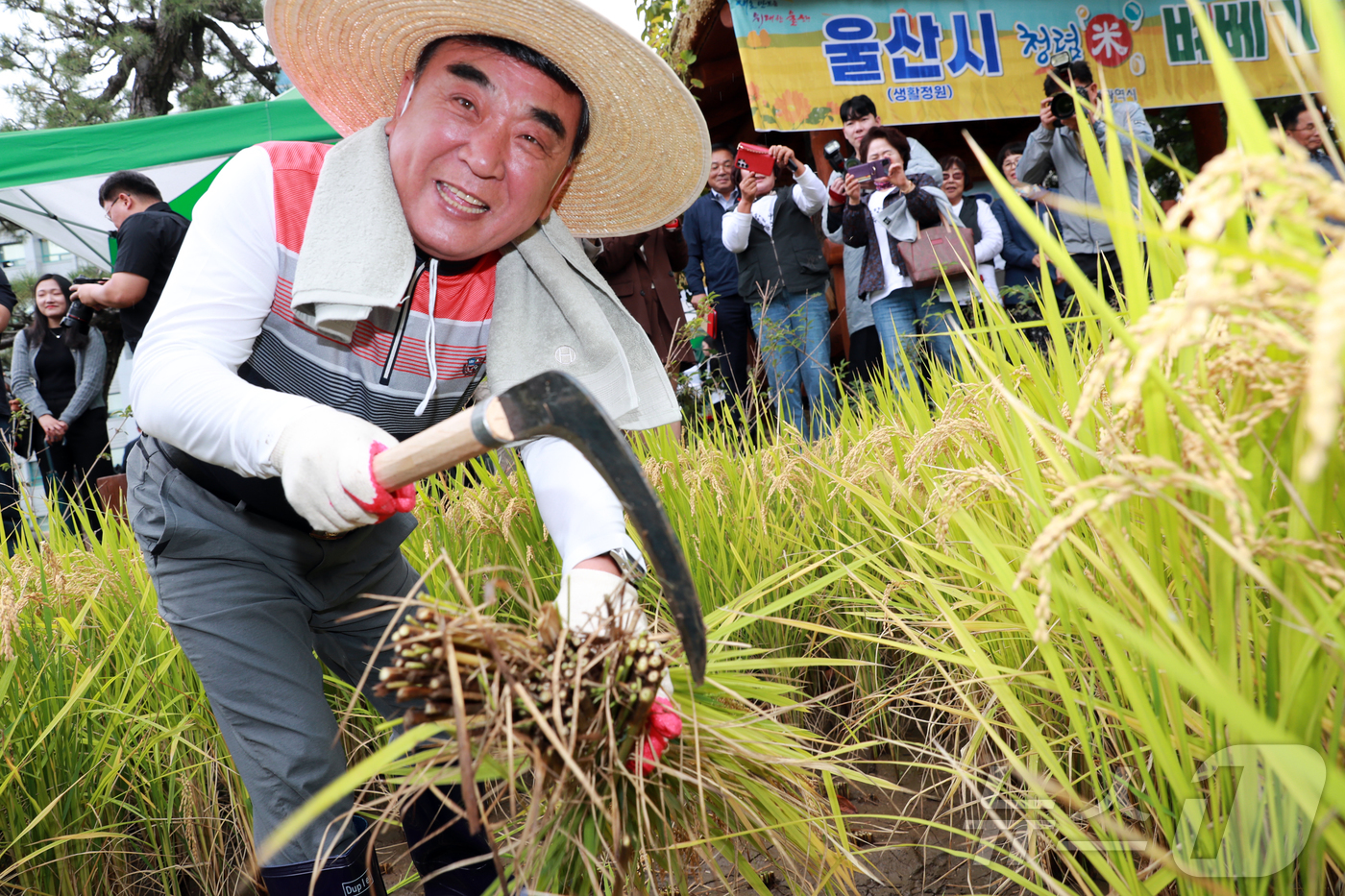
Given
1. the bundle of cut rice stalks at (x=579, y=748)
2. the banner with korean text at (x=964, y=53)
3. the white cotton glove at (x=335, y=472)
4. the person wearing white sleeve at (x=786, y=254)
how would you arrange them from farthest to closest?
the banner with korean text at (x=964, y=53) < the person wearing white sleeve at (x=786, y=254) < the white cotton glove at (x=335, y=472) < the bundle of cut rice stalks at (x=579, y=748)

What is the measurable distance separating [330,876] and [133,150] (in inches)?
200

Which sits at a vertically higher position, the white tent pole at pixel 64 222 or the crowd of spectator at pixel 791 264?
the white tent pole at pixel 64 222

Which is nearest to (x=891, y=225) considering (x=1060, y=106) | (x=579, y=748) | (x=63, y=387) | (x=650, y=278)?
(x=1060, y=106)

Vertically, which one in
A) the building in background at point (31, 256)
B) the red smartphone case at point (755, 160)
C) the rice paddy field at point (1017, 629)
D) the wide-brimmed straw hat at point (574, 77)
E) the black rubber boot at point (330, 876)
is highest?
the building in background at point (31, 256)

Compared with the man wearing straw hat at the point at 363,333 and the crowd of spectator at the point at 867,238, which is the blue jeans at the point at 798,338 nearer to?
the crowd of spectator at the point at 867,238

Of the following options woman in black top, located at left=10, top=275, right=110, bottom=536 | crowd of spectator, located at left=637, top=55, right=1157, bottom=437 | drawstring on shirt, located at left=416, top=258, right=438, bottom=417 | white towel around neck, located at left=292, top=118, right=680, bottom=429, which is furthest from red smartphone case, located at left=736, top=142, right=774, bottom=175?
woman in black top, located at left=10, top=275, right=110, bottom=536

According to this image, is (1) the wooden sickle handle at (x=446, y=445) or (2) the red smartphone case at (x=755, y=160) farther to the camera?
(2) the red smartphone case at (x=755, y=160)

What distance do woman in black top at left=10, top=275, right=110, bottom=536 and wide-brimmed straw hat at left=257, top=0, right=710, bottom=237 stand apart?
371 cm

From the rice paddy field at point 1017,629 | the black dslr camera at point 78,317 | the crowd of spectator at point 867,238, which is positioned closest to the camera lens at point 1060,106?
the crowd of spectator at point 867,238

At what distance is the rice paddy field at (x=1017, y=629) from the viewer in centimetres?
55

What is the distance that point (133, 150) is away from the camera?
5000 millimetres

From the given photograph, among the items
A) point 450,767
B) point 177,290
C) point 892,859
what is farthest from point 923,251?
point 450,767

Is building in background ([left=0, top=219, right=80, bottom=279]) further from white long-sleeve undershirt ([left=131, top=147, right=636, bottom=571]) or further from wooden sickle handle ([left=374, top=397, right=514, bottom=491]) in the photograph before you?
wooden sickle handle ([left=374, top=397, right=514, bottom=491])

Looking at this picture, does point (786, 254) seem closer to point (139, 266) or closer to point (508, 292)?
point (139, 266)
